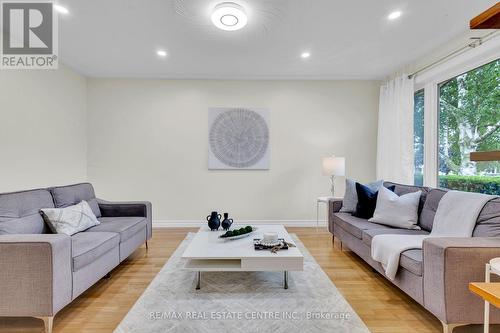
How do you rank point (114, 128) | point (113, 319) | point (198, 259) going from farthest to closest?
point (114, 128) < point (198, 259) < point (113, 319)

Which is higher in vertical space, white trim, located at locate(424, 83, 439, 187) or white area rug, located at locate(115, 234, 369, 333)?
white trim, located at locate(424, 83, 439, 187)

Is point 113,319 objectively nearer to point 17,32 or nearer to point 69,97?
point 17,32

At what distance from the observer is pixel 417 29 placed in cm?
293

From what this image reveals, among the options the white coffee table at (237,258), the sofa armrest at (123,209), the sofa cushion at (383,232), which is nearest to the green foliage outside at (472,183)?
the sofa cushion at (383,232)

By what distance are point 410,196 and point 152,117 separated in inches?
157

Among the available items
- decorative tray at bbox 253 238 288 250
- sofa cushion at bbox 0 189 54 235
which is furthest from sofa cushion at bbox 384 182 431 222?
sofa cushion at bbox 0 189 54 235

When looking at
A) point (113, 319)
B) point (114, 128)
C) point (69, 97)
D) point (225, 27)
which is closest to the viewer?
point (113, 319)

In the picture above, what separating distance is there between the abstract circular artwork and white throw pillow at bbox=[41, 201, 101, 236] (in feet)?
7.33

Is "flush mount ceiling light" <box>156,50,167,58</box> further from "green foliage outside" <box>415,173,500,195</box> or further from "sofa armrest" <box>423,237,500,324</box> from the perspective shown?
"green foliage outside" <box>415,173,500,195</box>

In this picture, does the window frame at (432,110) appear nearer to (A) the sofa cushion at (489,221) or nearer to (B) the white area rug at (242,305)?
(A) the sofa cushion at (489,221)

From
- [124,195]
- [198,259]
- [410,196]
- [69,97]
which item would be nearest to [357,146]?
[410,196]

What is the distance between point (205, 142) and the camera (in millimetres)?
4562

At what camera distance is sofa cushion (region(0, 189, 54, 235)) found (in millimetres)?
2057
